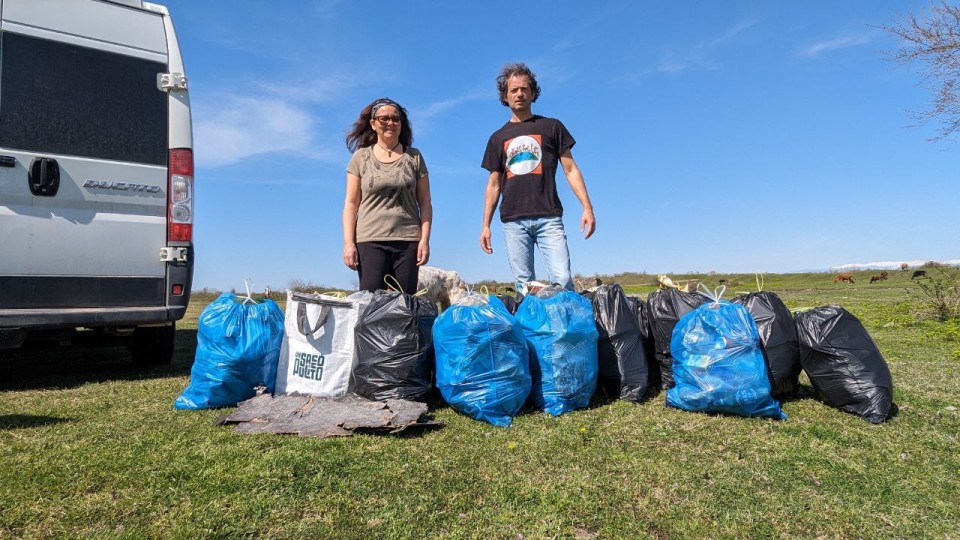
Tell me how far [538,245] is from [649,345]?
102 centimetres

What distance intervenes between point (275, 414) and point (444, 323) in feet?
3.36

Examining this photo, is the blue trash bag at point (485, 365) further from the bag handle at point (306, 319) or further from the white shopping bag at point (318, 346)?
the bag handle at point (306, 319)

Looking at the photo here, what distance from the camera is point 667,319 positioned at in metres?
3.76

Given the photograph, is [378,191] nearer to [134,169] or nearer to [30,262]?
[134,169]

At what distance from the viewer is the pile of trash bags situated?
3148mm

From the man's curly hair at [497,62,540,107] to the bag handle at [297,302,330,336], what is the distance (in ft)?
6.59

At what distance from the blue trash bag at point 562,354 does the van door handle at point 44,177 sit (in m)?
3.25

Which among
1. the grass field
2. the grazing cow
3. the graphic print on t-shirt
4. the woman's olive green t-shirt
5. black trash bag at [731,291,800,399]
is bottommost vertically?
the grass field

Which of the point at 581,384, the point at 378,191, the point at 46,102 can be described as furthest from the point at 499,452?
the point at 46,102

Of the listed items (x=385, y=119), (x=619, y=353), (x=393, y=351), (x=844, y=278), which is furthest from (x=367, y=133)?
(x=844, y=278)

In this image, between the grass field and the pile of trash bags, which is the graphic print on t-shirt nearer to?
the pile of trash bags

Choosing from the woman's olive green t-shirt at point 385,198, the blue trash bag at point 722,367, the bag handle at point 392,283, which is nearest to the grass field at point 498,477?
the blue trash bag at point 722,367

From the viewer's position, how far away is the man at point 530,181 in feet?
12.9

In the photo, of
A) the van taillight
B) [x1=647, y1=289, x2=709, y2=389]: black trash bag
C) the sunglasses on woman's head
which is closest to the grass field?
[x1=647, y1=289, x2=709, y2=389]: black trash bag
